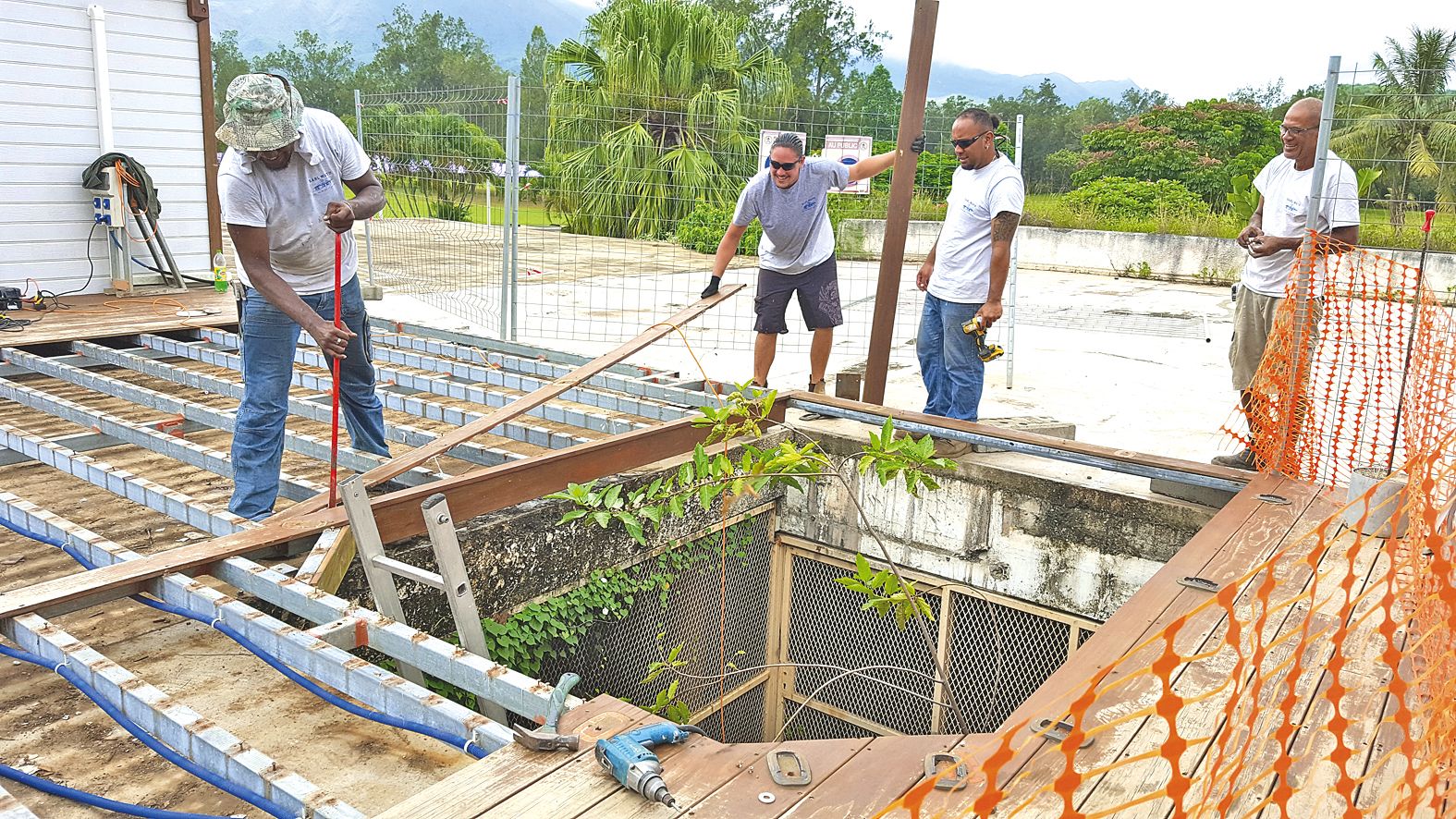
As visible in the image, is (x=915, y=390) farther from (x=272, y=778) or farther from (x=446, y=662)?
(x=272, y=778)

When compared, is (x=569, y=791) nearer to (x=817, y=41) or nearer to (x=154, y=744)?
(x=154, y=744)

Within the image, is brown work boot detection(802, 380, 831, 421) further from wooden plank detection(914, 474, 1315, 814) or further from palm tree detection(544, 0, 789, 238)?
palm tree detection(544, 0, 789, 238)

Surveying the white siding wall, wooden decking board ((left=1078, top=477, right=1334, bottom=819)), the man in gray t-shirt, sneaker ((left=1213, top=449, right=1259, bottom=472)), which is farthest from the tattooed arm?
the white siding wall

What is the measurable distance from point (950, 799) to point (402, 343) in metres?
6.02

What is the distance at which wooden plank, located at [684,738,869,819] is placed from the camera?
2.06 meters

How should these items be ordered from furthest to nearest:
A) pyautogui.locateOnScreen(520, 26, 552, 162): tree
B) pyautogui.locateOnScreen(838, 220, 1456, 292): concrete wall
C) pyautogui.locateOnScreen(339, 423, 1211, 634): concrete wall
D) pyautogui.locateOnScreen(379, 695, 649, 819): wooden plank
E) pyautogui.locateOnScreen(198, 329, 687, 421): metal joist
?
1. pyautogui.locateOnScreen(838, 220, 1456, 292): concrete wall
2. pyautogui.locateOnScreen(520, 26, 552, 162): tree
3. pyautogui.locateOnScreen(198, 329, 687, 421): metal joist
4. pyautogui.locateOnScreen(339, 423, 1211, 634): concrete wall
5. pyautogui.locateOnScreen(379, 695, 649, 819): wooden plank

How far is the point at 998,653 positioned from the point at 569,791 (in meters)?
3.52

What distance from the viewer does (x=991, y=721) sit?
545cm

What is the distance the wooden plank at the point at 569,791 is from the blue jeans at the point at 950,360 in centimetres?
315

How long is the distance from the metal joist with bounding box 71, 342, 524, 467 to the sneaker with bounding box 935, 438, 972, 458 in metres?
2.02

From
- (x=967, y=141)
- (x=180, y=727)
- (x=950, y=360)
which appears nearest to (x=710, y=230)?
(x=950, y=360)

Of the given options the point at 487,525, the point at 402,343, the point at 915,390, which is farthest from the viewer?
the point at 915,390

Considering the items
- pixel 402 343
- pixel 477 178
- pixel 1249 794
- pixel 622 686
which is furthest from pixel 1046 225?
pixel 1249 794

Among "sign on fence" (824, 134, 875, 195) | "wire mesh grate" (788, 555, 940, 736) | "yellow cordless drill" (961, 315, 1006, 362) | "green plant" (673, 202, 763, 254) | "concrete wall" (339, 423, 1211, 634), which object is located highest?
"sign on fence" (824, 134, 875, 195)
